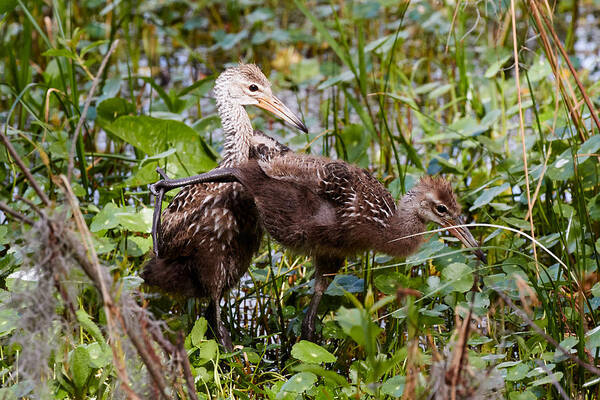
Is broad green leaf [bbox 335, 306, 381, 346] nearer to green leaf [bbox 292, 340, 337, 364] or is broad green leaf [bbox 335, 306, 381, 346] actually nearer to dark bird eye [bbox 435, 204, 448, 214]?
green leaf [bbox 292, 340, 337, 364]

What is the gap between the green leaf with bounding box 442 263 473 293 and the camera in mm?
3199

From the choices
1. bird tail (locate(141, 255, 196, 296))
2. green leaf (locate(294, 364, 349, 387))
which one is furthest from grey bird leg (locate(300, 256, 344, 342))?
green leaf (locate(294, 364, 349, 387))

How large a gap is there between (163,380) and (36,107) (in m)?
3.13

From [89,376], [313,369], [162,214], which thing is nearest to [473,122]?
[162,214]

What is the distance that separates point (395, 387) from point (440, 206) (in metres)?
0.99

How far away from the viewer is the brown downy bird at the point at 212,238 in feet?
11.9

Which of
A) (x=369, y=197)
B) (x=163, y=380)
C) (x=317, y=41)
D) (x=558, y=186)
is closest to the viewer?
(x=163, y=380)

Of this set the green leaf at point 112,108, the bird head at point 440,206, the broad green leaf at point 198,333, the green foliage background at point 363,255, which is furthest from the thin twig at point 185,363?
the green leaf at point 112,108

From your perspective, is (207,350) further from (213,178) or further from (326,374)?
(213,178)

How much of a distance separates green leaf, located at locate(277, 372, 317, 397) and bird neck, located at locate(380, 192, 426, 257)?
73 cm

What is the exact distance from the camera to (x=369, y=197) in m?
3.43

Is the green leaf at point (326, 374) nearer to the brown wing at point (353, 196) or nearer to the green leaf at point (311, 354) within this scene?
the green leaf at point (311, 354)

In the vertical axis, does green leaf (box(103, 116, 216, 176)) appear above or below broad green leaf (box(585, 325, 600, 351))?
above

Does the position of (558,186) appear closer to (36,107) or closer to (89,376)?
(89,376)
